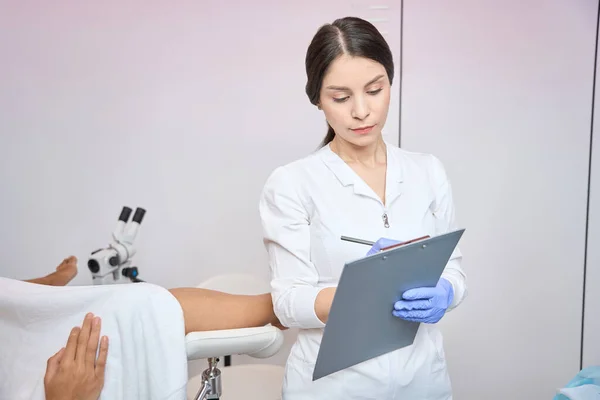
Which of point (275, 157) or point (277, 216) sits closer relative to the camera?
point (277, 216)

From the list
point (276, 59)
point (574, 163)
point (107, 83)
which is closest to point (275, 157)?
point (276, 59)

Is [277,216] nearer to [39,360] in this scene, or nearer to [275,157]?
[39,360]

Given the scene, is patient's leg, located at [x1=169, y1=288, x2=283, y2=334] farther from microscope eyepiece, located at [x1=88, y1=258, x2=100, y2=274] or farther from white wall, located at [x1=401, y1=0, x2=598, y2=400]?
white wall, located at [x1=401, y1=0, x2=598, y2=400]

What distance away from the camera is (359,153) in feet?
5.59

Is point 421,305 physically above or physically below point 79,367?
above

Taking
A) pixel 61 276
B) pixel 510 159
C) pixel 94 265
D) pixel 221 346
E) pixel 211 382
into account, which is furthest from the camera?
pixel 510 159

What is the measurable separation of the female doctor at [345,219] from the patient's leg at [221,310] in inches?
6.4

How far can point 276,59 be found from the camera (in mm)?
2730

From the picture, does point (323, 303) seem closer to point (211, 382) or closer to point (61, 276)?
point (211, 382)

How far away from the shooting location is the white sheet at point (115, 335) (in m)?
1.49

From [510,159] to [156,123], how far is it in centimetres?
152

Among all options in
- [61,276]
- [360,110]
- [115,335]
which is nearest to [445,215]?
[360,110]

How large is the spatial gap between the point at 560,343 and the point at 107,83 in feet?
7.47

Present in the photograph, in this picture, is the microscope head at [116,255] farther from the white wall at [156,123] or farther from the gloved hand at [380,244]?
the gloved hand at [380,244]
